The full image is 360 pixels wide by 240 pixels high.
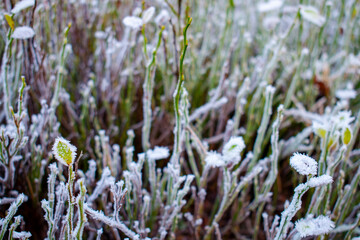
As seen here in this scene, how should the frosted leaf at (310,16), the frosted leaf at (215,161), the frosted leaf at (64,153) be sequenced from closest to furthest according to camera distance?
1. the frosted leaf at (64,153)
2. the frosted leaf at (215,161)
3. the frosted leaf at (310,16)

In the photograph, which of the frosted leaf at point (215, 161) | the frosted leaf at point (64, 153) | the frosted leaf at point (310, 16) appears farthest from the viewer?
the frosted leaf at point (310, 16)

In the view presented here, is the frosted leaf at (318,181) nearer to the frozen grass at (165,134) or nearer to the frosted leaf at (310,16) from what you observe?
the frozen grass at (165,134)

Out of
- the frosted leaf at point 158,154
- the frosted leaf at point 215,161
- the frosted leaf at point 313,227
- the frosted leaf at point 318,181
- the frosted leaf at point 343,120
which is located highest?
the frosted leaf at point 343,120

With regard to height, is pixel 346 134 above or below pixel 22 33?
below

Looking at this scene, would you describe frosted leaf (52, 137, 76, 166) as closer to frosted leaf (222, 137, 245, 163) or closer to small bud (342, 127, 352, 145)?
frosted leaf (222, 137, 245, 163)

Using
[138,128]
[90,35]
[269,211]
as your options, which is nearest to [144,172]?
[138,128]

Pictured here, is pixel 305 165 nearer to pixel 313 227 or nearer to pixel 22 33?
pixel 313 227

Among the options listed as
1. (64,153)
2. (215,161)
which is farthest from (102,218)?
(215,161)

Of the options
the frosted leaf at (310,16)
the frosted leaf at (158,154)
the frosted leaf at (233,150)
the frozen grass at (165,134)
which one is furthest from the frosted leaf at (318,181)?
the frosted leaf at (310,16)

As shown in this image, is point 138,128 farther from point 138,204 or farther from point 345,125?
point 345,125
